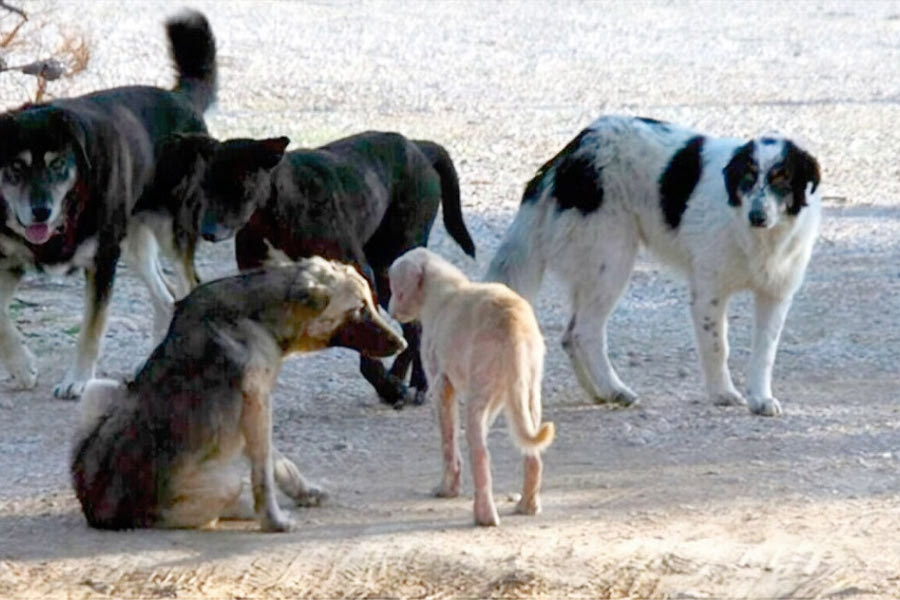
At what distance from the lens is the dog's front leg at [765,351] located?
394 inches

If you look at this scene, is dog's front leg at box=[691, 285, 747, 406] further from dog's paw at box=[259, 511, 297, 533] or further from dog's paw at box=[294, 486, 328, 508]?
dog's paw at box=[259, 511, 297, 533]

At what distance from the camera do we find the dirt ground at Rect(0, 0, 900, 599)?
23.1ft

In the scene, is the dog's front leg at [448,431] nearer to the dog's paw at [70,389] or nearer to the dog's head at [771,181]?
the dog's head at [771,181]

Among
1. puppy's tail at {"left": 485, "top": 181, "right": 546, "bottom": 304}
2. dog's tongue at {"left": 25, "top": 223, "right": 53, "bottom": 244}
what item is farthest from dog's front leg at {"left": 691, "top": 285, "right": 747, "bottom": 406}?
dog's tongue at {"left": 25, "top": 223, "right": 53, "bottom": 244}

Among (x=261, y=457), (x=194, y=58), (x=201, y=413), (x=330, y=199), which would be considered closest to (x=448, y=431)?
(x=261, y=457)

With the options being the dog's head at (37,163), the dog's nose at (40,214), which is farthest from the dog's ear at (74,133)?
the dog's nose at (40,214)

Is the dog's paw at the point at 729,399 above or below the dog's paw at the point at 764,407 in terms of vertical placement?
below

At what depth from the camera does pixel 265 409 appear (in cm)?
741

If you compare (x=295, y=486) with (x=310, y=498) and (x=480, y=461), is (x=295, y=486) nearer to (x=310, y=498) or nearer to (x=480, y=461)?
(x=310, y=498)

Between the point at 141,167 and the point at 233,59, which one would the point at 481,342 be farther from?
the point at 233,59

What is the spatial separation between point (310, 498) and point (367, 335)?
689 millimetres

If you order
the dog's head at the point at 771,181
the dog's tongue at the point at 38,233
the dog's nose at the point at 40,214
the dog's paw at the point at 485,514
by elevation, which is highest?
the dog's head at the point at 771,181

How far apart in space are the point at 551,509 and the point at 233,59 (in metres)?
15.6

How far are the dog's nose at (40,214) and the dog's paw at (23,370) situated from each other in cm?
93
